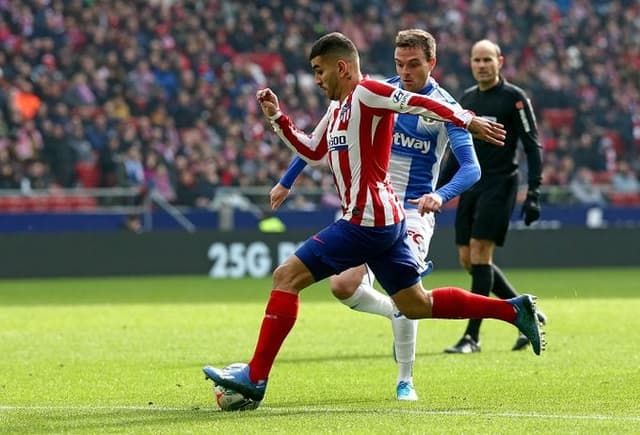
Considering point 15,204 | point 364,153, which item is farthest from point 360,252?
point 15,204

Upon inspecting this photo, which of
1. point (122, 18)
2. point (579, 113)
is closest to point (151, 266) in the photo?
point (122, 18)

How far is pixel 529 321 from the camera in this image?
830 centimetres

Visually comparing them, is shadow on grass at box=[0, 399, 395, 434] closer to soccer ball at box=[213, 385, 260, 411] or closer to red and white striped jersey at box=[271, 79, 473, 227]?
soccer ball at box=[213, 385, 260, 411]

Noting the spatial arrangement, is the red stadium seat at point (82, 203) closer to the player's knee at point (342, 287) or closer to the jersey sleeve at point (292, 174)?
the player's knee at point (342, 287)

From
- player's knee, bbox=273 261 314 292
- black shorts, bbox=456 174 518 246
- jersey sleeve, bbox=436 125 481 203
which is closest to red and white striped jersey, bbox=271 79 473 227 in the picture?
player's knee, bbox=273 261 314 292

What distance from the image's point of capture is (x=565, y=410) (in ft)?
25.4

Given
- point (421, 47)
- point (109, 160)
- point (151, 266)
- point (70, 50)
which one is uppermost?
point (421, 47)

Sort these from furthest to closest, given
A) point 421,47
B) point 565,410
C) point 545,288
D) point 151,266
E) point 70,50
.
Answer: point 70,50
point 151,266
point 545,288
point 421,47
point 565,410

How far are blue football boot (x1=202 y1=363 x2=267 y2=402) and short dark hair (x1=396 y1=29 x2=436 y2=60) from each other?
8.52 ft

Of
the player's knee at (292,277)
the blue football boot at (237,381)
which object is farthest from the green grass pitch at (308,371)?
the player's knee at (292,277)

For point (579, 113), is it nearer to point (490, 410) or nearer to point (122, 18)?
point (122, 18)

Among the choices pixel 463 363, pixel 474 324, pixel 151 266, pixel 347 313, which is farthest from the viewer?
pixel 151 266

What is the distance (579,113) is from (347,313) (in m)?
17.5

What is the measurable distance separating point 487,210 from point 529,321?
368 cm
